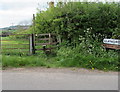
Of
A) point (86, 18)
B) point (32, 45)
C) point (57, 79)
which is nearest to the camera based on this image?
point (57, 79)

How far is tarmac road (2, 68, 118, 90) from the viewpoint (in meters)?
3.52

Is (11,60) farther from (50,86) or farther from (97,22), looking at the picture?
(97,22)

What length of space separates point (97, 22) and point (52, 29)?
2661 millimetres

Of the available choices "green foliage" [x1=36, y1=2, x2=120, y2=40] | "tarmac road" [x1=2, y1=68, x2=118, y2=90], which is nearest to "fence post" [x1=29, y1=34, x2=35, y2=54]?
"green foliage" [x1=36, y1=2, x2=120, y2=40]

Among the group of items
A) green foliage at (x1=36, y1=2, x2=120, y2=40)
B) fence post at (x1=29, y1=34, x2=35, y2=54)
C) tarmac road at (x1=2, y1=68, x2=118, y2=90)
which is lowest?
tarmac road at (x1=2, y1=68, x2=118, y2=90)

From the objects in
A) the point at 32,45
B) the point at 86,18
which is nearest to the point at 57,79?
the point at 32,45

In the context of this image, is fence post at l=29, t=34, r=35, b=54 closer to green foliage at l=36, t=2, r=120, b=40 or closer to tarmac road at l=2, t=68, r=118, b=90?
green foliage at l=36, t=2, r=120, b=40

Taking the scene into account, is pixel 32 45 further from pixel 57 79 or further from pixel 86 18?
pixel 57 79

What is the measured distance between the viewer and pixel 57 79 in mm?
3957

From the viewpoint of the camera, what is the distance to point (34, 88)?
11.2 feet

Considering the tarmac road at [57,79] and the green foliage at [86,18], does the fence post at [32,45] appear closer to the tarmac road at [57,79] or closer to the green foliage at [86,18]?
the green foliage at [86,18]

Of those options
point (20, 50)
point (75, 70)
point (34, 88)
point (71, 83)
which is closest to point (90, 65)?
point (75, 70)

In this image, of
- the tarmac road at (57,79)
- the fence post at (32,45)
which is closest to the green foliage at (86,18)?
the fence post at (32,45)

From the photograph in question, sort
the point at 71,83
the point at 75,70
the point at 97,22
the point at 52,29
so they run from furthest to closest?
the point at 52,29, the point at 97,22, the point at 75,70, the point at 71,83
